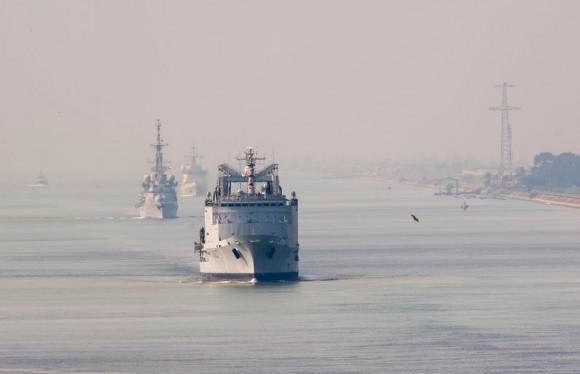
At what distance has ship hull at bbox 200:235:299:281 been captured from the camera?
150 meters

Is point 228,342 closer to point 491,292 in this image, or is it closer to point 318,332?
point 318,332

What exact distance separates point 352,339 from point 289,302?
1827 cm

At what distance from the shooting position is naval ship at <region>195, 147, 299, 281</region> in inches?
5901

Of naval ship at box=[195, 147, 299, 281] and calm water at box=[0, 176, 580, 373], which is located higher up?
naval ship at box=[195, 147, 299, 281]

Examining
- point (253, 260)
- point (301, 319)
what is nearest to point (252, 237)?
point (253, 260)

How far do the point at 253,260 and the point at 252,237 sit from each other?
5.95ft

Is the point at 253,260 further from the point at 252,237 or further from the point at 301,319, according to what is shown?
the point at 301,319

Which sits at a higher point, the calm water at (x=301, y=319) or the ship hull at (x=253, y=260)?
the ship hull at (x=253, y=260)

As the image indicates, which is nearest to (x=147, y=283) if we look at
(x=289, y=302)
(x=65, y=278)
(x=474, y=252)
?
(x=65, y=278)

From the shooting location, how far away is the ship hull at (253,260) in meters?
150

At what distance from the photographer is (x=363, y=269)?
172 meters

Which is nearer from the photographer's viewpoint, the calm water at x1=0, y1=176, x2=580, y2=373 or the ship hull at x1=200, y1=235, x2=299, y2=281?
the calm water at x1=0, y1=176, x2=580, y2=373

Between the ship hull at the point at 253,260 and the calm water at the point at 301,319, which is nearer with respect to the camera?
the calm water at the point at 301,319

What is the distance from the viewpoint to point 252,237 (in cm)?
14938
